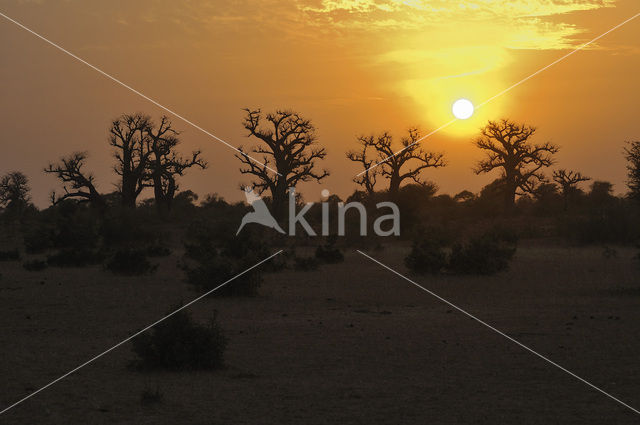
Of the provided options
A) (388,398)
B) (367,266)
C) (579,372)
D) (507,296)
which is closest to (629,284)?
(507,296)

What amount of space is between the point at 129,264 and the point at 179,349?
44.1ft

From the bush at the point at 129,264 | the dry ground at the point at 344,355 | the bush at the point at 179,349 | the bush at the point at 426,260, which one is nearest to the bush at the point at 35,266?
the bush at the point at 129,264

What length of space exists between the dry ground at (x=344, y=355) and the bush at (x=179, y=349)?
0.25 metres

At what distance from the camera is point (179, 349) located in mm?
9742

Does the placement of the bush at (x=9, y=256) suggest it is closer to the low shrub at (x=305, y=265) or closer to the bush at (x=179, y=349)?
the low shrub at (x=305, y=265)

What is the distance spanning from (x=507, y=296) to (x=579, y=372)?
8.34 metres

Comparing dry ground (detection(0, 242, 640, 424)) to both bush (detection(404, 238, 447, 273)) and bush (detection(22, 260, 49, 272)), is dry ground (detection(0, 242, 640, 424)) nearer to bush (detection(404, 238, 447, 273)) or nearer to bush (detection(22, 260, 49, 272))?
bush (detection(404, 238, 447, 273))

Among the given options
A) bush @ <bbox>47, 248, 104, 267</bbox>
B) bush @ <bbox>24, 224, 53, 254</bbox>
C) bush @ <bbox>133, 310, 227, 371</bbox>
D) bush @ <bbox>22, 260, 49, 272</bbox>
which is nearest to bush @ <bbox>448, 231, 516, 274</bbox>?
bush @ <bbox>47, 248, 104, 267</bbox>

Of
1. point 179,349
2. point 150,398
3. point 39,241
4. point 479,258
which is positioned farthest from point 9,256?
point 150,398

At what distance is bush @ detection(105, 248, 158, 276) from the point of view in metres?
22.6

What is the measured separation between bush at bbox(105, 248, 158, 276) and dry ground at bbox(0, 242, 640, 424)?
2.48 m

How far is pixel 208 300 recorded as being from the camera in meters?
16.9

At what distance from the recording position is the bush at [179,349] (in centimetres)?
968

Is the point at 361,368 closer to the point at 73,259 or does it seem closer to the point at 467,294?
the point at 467,294
